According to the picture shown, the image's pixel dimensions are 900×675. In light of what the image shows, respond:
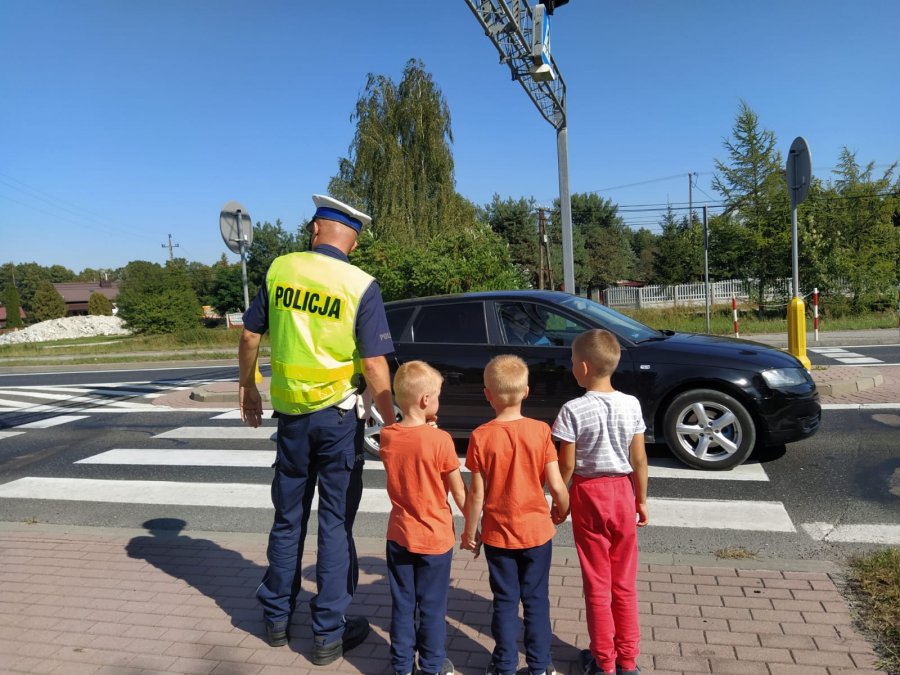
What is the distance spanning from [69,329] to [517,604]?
81.7m

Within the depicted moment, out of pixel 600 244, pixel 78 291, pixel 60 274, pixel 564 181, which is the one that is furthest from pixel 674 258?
pixel 60 274

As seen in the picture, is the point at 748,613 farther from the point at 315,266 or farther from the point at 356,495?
the point at 315,266

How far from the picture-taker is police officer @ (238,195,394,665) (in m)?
3.02

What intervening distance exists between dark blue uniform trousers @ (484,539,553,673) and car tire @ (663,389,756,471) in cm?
335

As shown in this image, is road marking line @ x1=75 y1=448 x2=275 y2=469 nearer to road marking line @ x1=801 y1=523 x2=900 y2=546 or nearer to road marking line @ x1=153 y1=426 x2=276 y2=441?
road marking line @ x1=153 y1=426 x2=276 y2=441

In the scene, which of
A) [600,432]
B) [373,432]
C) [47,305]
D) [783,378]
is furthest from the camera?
[47,305]

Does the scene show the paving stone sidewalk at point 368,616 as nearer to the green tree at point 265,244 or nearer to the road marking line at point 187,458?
the road marking line at point 187,458

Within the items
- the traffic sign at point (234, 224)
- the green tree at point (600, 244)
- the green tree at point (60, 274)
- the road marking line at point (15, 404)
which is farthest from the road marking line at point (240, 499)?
the green tree at point (60, 274)

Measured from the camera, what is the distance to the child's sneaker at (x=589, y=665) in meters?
2.64

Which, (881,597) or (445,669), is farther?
(881,597)

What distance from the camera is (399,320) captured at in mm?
6758

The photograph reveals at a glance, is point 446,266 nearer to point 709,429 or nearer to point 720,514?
point 709,429

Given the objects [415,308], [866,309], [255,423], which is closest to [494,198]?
[866,309]

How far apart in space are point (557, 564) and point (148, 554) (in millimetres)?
2650
